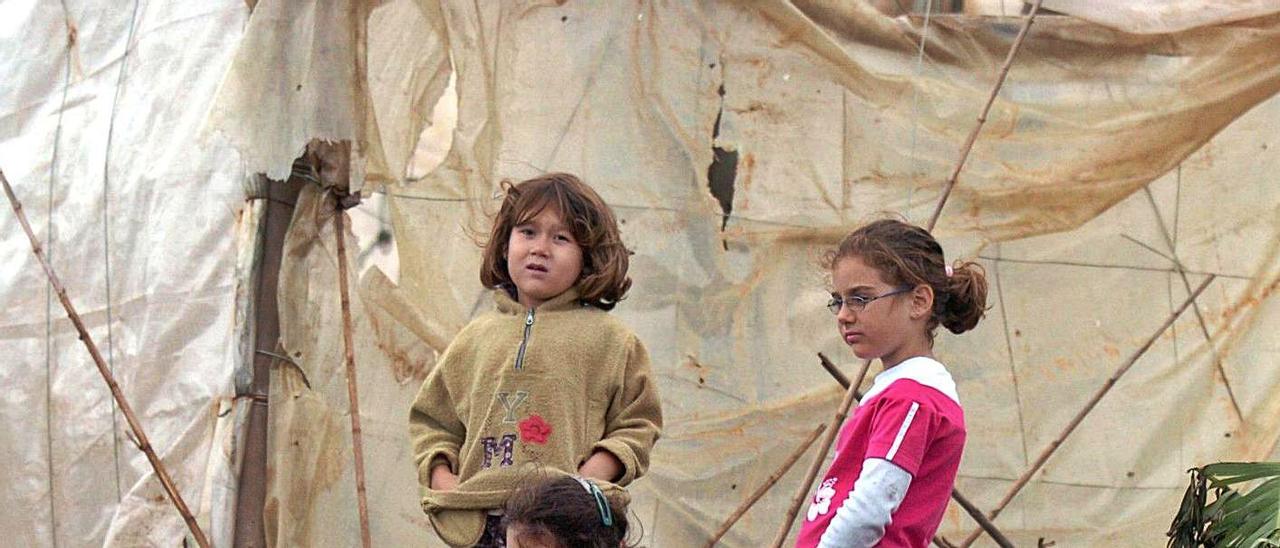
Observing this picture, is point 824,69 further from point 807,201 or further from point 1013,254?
point 1013,254

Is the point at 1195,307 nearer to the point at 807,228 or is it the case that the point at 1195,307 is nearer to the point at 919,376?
the point at 807,228

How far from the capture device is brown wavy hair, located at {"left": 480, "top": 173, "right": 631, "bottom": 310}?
105 inches

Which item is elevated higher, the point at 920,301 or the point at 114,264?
the point at 114,264

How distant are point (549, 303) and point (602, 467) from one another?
273mm

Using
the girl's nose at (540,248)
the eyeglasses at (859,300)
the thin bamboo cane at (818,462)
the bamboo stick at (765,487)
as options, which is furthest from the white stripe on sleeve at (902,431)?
the bamboo stick at (765,487)

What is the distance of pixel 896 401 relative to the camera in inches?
90.9

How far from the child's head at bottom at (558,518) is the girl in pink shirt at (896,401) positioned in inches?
13.0

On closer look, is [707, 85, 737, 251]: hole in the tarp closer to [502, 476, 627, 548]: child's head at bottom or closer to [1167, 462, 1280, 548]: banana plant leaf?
[1167, 462, 1280, 548]: banana plant leaf

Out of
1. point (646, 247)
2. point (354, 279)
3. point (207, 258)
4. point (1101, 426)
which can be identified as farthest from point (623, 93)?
point (1101, 426)

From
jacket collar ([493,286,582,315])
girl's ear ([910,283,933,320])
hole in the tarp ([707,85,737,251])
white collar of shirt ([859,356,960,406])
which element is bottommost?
white collar of shirt ([859,356,960,406])

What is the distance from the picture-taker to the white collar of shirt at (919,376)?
2365mm

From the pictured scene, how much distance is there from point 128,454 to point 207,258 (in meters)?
0.51

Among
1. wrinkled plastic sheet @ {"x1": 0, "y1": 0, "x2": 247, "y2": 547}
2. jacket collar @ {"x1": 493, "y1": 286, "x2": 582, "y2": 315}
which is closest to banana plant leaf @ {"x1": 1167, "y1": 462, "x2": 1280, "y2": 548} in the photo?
jacket collar @ {"x1": 493, "y1": 286, "x2": 582, "y2": 315}

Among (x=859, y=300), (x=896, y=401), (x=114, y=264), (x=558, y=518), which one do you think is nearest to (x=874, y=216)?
(x=859, y=300)
